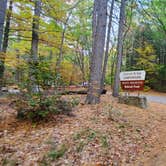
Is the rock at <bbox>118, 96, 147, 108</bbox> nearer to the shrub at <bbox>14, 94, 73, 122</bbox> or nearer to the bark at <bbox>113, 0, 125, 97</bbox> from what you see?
the bark at <bbox>113, 0, 125, 97</bbox>

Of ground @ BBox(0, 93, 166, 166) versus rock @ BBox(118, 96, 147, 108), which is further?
rock @ BBox(118, 96, 147, 108)

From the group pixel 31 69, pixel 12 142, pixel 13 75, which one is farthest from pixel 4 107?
pixel 12 142

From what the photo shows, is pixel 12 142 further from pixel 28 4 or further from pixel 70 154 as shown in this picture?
pixel 28 4

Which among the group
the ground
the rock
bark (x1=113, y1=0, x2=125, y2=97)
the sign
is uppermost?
bark (x1=113, y1=0, x2=125, y2=97)

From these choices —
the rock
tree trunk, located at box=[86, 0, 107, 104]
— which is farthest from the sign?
tree trunk, located at box=[86, 0, 107, 104]

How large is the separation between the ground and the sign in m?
3.16

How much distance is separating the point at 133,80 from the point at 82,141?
5.78 meters

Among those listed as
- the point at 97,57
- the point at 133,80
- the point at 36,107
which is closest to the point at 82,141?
the point at 36,107

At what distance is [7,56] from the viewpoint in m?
9.81

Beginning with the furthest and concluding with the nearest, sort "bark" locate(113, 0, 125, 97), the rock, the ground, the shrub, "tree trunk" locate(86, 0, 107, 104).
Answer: "bark" locate(113, 0, 125, 97) → the rock → "tree trunk" locate(86, 0, 107, 104) → the shrub → the ground

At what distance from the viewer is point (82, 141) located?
17.1 ft

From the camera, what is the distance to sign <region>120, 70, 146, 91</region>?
33.1 ft

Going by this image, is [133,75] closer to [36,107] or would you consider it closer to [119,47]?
[119,47]

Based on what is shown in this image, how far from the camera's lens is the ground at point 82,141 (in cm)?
468
